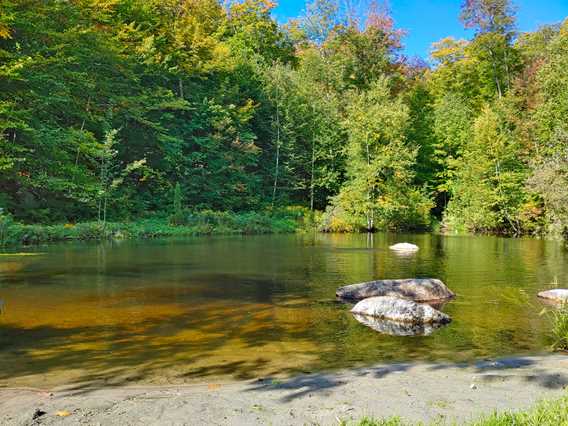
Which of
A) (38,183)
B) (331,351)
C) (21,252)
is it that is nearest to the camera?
(331,351)

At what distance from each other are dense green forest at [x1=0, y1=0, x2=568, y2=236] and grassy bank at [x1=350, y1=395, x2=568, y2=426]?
28.7 metres

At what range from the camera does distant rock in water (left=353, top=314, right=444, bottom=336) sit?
28.3 feet

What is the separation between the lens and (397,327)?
29.6ft

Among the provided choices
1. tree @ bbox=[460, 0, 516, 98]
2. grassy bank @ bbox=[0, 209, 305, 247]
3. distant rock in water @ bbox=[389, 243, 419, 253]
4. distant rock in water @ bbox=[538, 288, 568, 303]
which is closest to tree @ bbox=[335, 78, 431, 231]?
grassy bank @ bbox=[0, 209, 305, 247]

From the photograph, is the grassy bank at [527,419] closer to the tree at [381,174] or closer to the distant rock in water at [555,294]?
the distant rock in water at [555,294]

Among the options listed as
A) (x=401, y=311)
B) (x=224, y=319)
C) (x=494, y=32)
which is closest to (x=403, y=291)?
(x=401, y=311)

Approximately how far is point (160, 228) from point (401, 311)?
26570mm

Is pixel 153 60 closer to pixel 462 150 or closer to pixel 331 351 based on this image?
pixel 462 150

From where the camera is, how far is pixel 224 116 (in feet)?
143

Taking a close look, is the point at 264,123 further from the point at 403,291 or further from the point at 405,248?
the point at 403,291

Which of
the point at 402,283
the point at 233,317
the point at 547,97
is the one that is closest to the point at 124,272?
the point at 233,317

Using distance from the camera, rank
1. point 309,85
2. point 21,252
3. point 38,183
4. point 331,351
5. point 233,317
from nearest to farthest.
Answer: point 331,351 → point 233,317 → point 21,252 → point 38,183 → point 309,85

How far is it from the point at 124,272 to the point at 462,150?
37183 millimetres

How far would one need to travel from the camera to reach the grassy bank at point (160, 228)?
1024 inches
